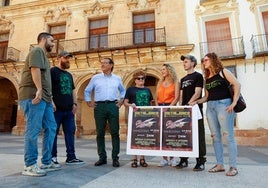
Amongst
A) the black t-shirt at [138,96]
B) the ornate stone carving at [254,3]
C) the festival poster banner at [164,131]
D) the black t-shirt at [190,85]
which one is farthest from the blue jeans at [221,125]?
the ornate stone carving at [254,3]

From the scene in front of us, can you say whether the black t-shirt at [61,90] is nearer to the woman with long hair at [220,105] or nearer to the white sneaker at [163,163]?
the white sneaker at [163,163]

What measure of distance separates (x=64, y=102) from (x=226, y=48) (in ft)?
33.3

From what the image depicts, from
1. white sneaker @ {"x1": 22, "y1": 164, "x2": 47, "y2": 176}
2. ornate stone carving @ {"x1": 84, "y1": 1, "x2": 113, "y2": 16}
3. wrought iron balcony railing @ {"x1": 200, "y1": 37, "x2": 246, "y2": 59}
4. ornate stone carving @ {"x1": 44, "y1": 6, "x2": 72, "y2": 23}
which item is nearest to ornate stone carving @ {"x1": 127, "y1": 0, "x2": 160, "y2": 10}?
ornate stone carving @ {"x1": 84, "y1": 1, "x2": 113, "y2": 16}

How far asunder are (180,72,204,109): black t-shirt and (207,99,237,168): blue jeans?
0.35 metres

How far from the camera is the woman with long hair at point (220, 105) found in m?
3.07

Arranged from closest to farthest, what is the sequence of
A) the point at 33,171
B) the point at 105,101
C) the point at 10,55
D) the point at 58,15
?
the point at 33,171
the point at 105,101
the point at 10,55
the point at 58,15

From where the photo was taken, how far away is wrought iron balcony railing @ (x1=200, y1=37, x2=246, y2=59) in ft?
34.6

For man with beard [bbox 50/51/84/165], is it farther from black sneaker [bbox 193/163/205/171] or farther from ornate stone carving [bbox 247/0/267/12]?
ornate stone carving [bbox 247/0/267/12]

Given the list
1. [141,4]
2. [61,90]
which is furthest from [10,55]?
[61,90]

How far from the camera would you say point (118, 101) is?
3896 mm

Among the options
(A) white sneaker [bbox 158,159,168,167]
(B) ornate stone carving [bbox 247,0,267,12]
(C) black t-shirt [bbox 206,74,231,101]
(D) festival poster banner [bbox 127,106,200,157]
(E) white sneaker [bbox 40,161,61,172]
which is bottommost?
(A) white sneaker [bbox 158,159,168,167]

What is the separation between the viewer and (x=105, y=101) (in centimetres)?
378

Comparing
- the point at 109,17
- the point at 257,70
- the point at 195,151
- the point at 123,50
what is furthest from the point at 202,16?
the point at 195,151

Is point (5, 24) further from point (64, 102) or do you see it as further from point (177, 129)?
point (177, 129)
